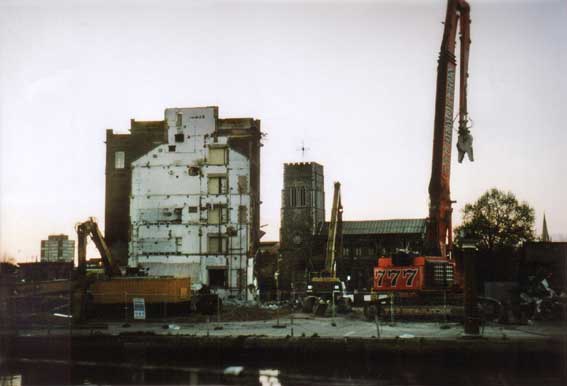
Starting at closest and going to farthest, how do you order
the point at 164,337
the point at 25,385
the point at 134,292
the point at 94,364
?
the point at 25,385 < the point at 94,364 < the point at 164,337 < the point at 134,292

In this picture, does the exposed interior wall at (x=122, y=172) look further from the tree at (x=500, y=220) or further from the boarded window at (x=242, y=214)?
the tree at (x=500, y=220)

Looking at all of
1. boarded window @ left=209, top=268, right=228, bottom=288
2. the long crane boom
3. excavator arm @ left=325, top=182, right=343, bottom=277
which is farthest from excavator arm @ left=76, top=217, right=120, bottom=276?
the long crane boom

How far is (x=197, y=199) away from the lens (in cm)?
5528

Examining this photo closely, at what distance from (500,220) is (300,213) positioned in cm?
2737

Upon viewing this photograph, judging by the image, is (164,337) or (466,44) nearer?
(164,337)

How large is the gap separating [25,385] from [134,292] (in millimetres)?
17708

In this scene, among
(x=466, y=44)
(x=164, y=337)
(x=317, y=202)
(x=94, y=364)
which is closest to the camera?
(x=94, y=364)

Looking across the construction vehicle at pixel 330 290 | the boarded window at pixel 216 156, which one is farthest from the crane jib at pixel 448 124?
the boarded window at pixel 216 156

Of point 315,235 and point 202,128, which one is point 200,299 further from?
point 315,235

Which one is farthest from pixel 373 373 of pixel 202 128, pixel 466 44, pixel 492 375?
pixel 202 128

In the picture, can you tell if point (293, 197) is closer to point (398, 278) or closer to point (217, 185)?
point (217, 185)

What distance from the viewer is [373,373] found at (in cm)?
2014

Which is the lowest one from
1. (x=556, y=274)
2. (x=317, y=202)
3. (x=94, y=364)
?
(x=94, y=364)

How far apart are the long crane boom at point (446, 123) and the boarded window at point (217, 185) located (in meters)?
29.2
